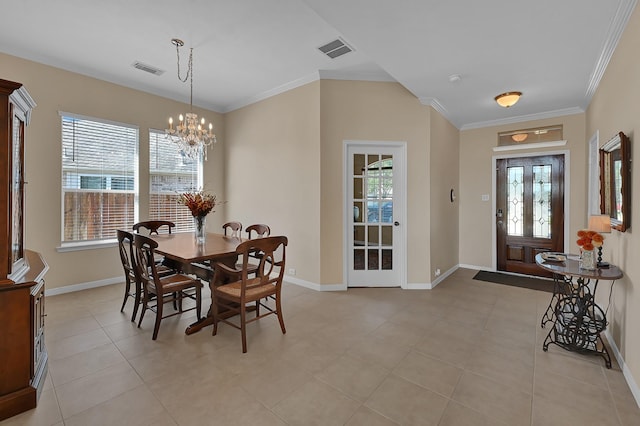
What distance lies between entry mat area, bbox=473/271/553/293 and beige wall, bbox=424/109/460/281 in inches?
21.5

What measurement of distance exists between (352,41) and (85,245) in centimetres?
448

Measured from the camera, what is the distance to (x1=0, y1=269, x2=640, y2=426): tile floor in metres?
1.80

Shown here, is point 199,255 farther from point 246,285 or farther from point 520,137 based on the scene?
point 520,137

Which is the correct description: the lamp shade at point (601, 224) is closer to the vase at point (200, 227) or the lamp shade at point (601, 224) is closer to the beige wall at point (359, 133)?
the beige wall at point (359, 133)

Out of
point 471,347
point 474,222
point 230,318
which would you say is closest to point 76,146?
point 230,318

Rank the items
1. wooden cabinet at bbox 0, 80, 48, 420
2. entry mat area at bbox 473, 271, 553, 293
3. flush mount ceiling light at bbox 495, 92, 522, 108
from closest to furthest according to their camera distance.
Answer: wooden cabinet at bbox 0, 80, 48, 420, flush mount ceiling light at bbox 495, 92, 522, 108, entry mat area at bbox 473, 271, 553, 293

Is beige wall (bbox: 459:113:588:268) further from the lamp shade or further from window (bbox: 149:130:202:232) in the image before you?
window (bbox: 149:130:202:232)

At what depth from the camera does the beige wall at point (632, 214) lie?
81.9 inches

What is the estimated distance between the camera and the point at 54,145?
155 inches

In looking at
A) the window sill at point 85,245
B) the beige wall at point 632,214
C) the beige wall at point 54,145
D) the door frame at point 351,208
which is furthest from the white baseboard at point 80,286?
the beige wall at point 632,214

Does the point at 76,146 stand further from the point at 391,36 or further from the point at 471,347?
the point at 471,347

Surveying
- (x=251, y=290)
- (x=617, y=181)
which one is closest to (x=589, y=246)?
(x=617, y=181)

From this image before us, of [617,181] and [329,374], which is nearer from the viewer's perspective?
[329,374]

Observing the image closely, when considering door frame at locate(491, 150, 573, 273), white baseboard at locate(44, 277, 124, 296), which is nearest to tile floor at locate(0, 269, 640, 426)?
white baseboard at locate(44, 277, 124, 296)
